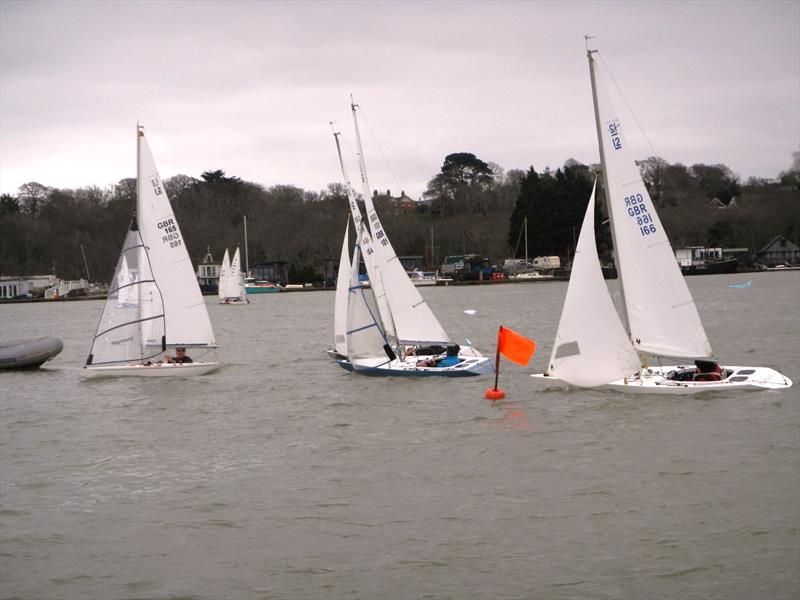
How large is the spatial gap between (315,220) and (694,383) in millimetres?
106652

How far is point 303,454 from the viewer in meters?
16.0

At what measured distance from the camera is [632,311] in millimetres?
18938

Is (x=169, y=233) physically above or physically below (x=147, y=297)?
above

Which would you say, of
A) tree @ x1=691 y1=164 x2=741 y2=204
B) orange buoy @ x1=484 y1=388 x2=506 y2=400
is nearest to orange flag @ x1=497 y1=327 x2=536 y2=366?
orange buoy @ x1=484 y1=388 x2=506 y2=400

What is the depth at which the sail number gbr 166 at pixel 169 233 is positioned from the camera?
84.8ft

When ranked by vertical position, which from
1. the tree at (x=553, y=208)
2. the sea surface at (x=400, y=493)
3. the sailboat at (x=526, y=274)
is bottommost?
the sea surface at (x=400, y=493)

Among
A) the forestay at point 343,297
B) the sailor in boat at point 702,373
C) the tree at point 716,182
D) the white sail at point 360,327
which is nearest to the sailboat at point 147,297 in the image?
the forestay at point 343,297

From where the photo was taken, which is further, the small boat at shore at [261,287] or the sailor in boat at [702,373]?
the small boat at shore at [261,287]

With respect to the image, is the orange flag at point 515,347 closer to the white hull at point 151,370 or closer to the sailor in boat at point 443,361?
the sailor in boat at point 443,361

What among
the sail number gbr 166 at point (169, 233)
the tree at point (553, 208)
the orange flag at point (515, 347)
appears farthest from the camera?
the tree at point (553, 208)

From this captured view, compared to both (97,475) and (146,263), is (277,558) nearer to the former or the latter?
(97,475)

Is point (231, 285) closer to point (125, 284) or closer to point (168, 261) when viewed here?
point (168, 261)

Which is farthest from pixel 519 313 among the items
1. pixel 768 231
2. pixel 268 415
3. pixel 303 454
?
pixel 768 231

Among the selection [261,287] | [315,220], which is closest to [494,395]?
[261,287]
